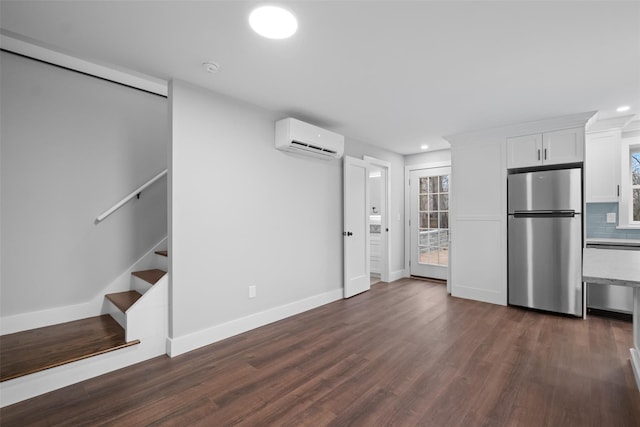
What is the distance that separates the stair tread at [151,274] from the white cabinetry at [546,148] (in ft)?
14.8

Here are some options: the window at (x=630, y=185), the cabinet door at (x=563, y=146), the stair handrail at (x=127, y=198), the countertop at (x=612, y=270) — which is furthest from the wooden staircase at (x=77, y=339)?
the window at (x=630, y=185)

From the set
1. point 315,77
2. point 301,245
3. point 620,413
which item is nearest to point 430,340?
point 620,413

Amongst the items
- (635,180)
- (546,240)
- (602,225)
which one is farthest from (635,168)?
(546,240)

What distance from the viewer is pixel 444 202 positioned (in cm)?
527

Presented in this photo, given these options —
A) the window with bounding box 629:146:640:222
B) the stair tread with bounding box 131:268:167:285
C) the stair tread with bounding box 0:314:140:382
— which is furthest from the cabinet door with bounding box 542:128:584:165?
the stair tread with bounding box 0:314:140:382

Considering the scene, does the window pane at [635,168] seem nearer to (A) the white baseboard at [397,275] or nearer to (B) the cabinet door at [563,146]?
(B) the cabinet door at [563,146]

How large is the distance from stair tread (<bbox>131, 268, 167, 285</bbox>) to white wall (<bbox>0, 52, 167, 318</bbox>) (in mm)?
214

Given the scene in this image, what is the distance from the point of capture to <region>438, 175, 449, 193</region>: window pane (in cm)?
526

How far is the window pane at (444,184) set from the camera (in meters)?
5.26

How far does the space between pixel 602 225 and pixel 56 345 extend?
20.5 feet

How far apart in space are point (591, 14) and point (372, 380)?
278 cm

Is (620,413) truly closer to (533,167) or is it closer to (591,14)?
(591,14)

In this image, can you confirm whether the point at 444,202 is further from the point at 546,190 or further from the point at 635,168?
the point at 635,168

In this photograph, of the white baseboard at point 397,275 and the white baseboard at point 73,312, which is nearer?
the white baseboard at point 73,312
